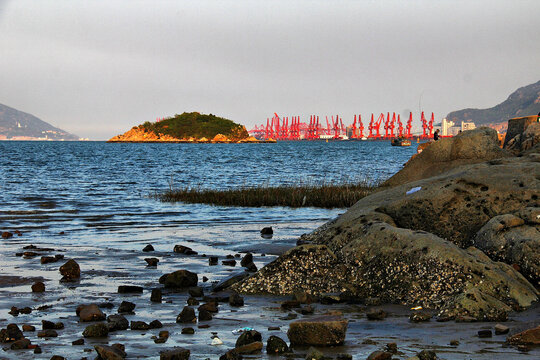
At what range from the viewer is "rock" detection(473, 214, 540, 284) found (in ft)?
28.8

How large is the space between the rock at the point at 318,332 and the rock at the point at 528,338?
1.66m

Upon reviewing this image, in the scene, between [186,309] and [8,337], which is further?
[186,309]

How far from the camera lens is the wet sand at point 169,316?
5.70m

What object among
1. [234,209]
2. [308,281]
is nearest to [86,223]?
[234,209]

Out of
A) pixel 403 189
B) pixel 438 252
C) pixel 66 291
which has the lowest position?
pixel 66 291

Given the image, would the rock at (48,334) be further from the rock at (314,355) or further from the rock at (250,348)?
the rock at (314,355)

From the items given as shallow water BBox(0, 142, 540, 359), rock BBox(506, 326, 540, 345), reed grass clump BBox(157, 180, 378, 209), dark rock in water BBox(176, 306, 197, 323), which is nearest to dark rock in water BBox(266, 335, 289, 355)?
shallow water BBox(0, 142, 540, 359)

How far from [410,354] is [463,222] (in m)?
5.56

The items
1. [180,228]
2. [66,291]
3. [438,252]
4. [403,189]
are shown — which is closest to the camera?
[438,252]

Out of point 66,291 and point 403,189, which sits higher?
point 403,189

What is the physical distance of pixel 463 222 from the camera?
10477 millimetres

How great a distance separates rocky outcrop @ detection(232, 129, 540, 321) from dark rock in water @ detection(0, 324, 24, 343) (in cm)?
343

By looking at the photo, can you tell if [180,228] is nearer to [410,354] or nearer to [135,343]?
[135,343]

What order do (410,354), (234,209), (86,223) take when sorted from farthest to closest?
(234,209)
(86,223)
(410,354)
